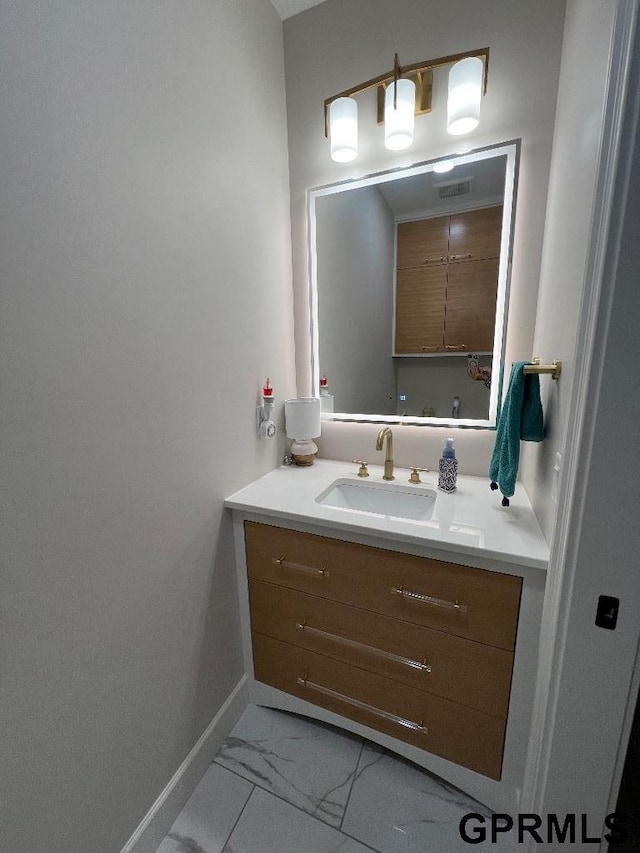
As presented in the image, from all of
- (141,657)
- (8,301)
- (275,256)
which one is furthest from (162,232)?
(141,657)

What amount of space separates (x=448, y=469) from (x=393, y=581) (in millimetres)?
474

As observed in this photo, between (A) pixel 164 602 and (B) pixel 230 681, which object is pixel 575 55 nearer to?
(A) pixel 164 602

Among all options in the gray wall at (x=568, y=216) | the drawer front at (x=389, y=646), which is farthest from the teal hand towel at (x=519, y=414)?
the drawer front at (x=389, y=646)

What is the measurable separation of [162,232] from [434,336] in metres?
1.05

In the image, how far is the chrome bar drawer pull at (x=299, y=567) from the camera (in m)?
1.15

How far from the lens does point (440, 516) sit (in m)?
1.12

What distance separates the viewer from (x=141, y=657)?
0.94m

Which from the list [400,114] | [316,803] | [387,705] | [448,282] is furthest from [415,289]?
[316,803]

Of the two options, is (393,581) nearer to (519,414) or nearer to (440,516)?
(440,516)

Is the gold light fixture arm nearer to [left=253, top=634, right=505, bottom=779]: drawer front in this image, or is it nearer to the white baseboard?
[left=253, top=634, right=505, bottom=779]: drawer front

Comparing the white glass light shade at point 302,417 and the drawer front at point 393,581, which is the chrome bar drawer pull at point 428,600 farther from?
the white glass light shade at point 302,417

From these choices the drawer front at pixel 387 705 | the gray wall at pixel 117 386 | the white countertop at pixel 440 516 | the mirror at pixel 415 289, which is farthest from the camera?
the mirror at pixel 415 289

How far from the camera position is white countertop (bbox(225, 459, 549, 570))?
93cm

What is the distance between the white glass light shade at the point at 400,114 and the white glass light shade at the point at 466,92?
13 centimetres
